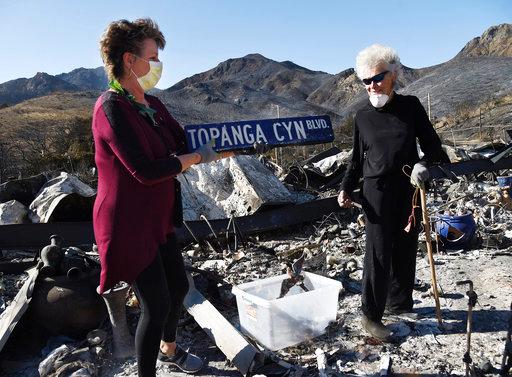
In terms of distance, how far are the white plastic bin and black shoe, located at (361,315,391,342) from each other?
255mm

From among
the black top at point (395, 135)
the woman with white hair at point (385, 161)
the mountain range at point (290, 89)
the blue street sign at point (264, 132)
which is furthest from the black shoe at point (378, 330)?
the mountain range at point (290, 89)

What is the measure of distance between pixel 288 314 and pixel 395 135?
135 centimetres

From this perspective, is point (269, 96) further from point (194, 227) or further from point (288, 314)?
point (288, 314)

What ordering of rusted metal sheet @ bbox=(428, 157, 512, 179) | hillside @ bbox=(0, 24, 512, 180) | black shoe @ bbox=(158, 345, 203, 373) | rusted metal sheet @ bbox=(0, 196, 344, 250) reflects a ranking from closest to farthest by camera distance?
black shoe @ bbox=(158, 345, 203, 373)
rusted metal sheet @ bbox=(0, 196, 344, 250)
rusted metal sheet @ bbox=(428, 157, 512, 179)
hillside @ bbox=(0, 24, 512, 180)

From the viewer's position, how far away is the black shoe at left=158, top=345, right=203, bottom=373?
288 centimetres

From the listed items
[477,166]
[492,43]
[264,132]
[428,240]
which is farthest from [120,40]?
[492,43]

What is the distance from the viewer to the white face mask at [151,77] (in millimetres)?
2312

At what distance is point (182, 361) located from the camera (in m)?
2.90

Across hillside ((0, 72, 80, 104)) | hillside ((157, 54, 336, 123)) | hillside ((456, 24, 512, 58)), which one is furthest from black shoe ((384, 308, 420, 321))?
hillside ((0, 72, 80, 104))

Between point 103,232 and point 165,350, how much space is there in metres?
1.02

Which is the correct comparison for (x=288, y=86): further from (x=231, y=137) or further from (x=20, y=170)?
(x=231, y=137)

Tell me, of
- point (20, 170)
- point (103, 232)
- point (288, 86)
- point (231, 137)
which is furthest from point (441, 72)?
point (103, 232)

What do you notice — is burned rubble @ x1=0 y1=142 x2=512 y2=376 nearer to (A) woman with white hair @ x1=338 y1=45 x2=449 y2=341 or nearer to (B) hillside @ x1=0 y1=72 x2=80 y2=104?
(A) woman with white hair @ x1=338 y1=45 x2=449 y2=341

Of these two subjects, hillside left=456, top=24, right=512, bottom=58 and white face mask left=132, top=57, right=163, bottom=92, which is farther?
hillside left=456, top=24, right=512, bottom=58
